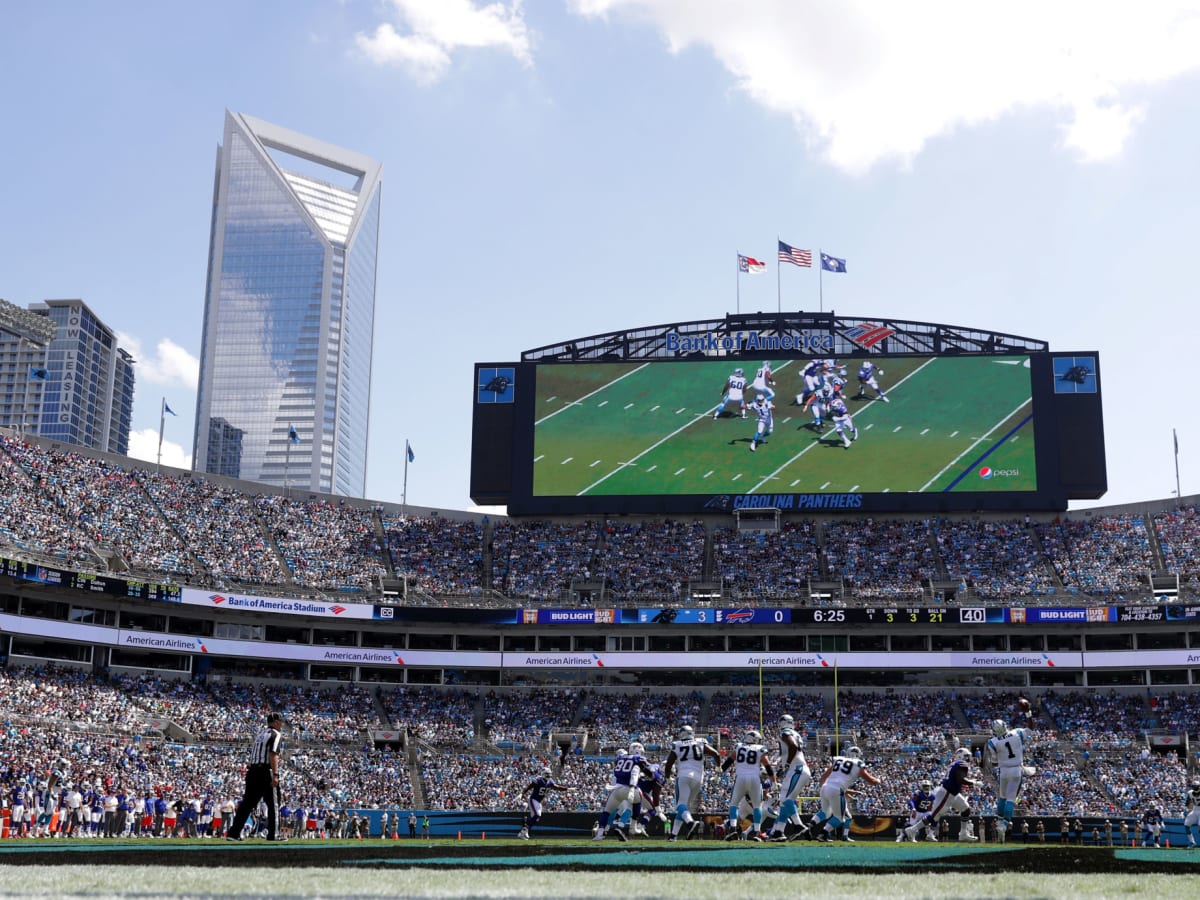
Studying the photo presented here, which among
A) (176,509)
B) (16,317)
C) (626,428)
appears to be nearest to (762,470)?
(626,428)

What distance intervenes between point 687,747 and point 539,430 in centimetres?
4853

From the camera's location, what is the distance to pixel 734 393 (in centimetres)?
7156

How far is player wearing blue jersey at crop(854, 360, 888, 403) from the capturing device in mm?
70875

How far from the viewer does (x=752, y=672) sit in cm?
6462

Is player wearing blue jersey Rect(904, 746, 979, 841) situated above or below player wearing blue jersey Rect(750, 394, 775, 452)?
below

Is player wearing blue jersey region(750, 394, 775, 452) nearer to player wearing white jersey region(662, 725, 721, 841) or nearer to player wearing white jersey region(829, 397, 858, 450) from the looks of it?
player wearing white jersey region(829, 397, 858, 450)

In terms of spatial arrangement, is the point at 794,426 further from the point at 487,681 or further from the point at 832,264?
the point at 487,681

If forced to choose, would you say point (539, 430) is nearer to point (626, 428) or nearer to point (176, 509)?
point (626, 428)

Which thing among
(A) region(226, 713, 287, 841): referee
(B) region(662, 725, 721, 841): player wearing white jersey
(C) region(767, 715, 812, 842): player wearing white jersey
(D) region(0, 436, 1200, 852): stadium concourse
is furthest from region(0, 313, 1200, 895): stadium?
(A) region(226, 713, 287, 841): referee

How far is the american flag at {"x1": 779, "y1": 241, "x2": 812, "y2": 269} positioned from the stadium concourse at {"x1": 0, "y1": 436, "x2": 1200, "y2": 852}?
15661 millimetres

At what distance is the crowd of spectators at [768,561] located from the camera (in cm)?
6762

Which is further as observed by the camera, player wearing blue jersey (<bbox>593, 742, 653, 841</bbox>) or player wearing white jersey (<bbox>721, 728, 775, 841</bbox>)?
player wearing blue jersey (<bbox>593, 742, 653, 841</bbox>)

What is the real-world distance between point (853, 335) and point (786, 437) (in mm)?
7688

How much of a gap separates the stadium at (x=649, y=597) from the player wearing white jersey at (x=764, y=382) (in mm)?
170
